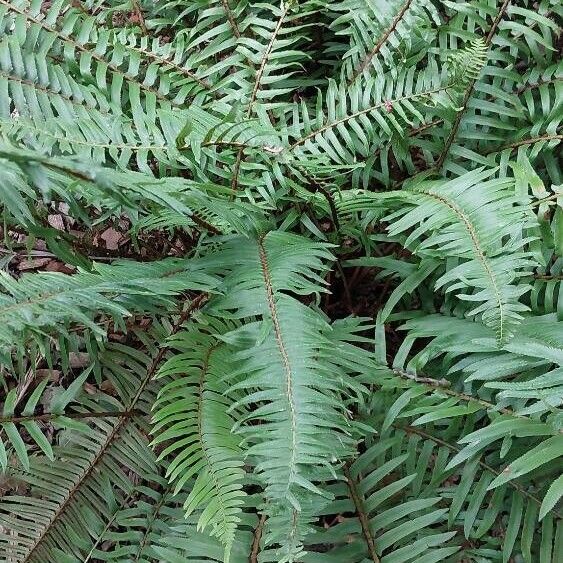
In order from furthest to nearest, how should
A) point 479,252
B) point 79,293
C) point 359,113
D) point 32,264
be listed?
point 32,264 < point 359,113 < point 479,252 < point 79,293

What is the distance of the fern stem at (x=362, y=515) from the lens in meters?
1.39

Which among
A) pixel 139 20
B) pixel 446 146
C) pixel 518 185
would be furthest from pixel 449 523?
pixel 139 20

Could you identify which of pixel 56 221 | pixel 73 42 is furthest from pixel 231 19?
pixel 56 221

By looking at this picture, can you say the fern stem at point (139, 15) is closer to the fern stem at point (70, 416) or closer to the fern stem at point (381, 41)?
the fern stem at point (381, 41)

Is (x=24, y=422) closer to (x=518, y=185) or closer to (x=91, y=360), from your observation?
(x=91, y=360)

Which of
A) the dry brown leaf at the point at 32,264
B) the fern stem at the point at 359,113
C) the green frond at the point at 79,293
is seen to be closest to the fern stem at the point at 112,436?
the green frond at the point at 79,293

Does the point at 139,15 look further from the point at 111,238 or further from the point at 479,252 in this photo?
the point at 479,252

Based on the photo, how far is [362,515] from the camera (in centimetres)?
143

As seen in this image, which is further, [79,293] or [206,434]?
[206,434]

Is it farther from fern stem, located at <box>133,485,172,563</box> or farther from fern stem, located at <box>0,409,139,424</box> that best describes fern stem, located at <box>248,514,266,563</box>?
fern stem, located at <box>0,409,139,424</box>

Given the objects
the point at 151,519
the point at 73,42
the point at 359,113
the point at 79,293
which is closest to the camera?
the point at 79,293

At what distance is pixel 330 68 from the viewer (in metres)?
2.21

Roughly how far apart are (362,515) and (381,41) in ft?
4.21

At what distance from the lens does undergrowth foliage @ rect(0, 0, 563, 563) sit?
126cm
